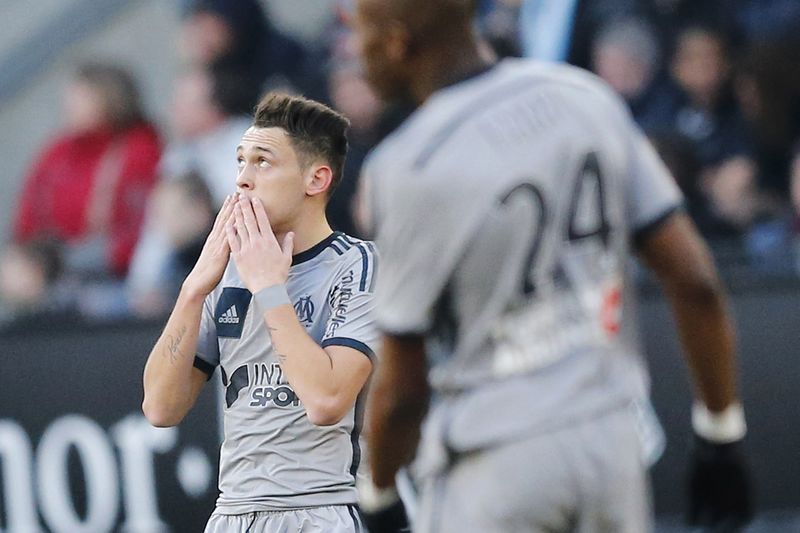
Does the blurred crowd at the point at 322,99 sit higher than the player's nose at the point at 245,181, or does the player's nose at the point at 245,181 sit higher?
the blurred crowd at the point at 322,99

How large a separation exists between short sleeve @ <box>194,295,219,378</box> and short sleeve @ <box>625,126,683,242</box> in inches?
57.7

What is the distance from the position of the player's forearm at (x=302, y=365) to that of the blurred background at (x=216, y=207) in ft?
10.1

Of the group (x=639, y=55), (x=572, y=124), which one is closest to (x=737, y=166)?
(x=639, y=55)

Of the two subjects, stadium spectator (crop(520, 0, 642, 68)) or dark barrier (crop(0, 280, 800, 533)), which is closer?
dark barrier (crop(0, 280, 800, 533))

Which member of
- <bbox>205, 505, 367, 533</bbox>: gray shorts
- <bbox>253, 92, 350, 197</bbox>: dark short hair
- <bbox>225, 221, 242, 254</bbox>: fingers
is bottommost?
<bbox>205, 505, 367, 533</bbox>: gray shorts

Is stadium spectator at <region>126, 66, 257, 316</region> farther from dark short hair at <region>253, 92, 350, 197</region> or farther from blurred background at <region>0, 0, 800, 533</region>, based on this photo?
dark short hair at <region>253, 92, 350, 197</region>

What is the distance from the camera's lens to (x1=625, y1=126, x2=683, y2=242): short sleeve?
3.38 m

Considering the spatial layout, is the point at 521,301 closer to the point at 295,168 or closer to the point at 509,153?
the point at 509,153

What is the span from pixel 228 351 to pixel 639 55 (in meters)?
4.96

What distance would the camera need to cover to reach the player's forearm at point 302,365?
4.09 metres

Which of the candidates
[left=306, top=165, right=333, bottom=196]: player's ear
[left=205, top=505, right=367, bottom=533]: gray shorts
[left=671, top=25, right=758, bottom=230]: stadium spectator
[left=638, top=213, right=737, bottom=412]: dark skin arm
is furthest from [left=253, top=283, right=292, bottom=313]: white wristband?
[left=671, top=25, right=758, bottom=230]: stadium spectator

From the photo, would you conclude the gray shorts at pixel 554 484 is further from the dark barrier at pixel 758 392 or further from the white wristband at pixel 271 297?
the dark barrier at pixel 758 392

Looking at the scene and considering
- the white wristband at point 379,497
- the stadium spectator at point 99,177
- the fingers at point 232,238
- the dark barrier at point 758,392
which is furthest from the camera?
the stadium spectator at point 99,177

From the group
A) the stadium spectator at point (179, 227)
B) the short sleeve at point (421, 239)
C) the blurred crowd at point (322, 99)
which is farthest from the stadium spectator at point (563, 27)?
the short sleeve at point (421, 239)
